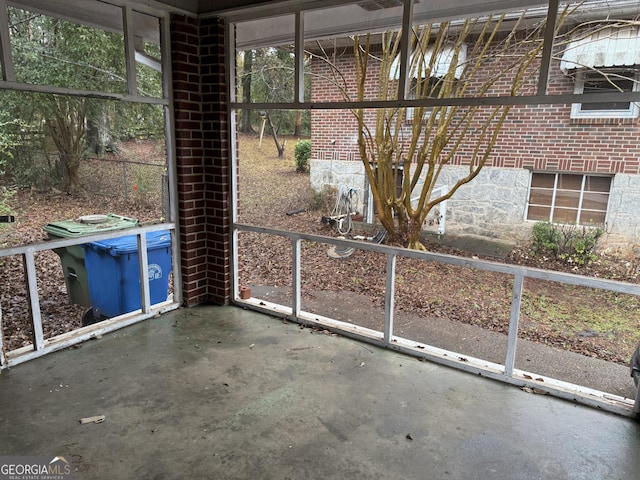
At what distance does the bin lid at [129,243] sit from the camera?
3710 millimetres

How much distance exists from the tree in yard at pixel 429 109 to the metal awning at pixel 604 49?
394mm

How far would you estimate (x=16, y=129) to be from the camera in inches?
120

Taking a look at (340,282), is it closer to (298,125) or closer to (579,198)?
(298,125)

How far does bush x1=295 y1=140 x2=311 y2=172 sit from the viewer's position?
5133 mm

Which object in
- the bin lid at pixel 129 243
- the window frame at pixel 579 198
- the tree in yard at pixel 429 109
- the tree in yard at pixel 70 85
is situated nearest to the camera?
the tree in yard at pixel 70 85

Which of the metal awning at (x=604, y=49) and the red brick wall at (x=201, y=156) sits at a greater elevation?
the metal awning at (x=604, y=49)

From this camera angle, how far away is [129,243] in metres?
3.84

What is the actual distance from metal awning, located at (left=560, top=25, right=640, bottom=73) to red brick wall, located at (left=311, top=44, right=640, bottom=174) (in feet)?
1.67

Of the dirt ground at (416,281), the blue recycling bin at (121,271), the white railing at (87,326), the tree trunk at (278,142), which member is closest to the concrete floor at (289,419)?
the white railing at (87,326)

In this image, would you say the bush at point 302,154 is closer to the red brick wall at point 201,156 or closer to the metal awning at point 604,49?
the red brick wall at point 201,156

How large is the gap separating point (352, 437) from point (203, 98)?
10.6ft

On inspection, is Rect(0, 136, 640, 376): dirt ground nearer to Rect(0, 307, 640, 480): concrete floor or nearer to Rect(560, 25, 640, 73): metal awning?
Rect(0, 307, 640, 480): concrete floor

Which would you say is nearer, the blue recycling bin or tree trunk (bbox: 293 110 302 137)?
the blue recycling bin

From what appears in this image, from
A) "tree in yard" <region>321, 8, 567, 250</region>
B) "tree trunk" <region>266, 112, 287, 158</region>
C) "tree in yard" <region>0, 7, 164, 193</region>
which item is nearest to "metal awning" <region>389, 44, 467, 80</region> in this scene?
"tree in yard" <region>321, 8, 567, 250</region>
